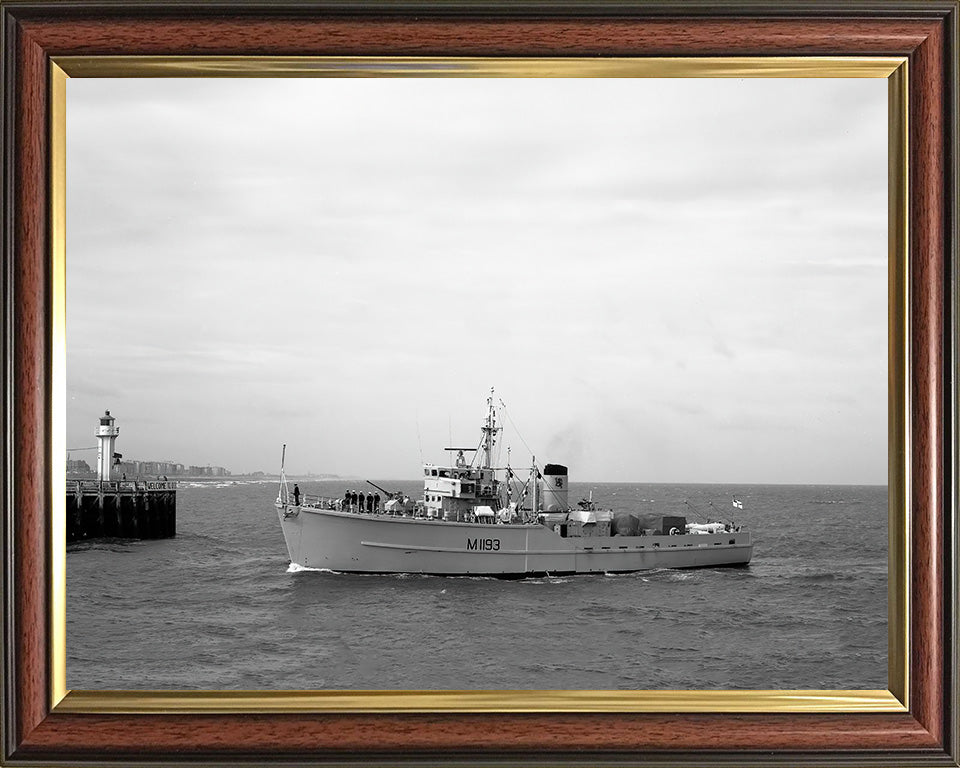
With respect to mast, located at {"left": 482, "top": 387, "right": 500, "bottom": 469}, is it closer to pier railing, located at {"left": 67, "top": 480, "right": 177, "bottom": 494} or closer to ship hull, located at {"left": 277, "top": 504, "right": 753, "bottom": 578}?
ship hull, located at {"left": 277, "top": 504, "right": 753, "bottom": 578}

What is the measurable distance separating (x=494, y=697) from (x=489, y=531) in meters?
5.39

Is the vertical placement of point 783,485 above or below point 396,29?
below

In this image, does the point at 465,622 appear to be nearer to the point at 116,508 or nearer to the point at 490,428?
the point at 490,428

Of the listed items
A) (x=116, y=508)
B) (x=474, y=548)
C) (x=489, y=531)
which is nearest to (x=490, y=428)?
(x=116, y=508)

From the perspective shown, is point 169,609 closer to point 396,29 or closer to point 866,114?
point 396,29

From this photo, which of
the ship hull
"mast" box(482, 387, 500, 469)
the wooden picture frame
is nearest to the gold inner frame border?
the wooden picture frame

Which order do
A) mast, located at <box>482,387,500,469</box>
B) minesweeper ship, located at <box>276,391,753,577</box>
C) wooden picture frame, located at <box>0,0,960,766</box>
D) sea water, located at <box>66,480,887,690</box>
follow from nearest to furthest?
wooden picture frame, located at <box>0,0,960,766</box>, sea water, located at <box>66,480,887,690</box>, mast, located at <box>482,387,500,469</box>, minesweeper ship, located at <box>276,391,753,577</box>

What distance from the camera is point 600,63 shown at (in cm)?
220

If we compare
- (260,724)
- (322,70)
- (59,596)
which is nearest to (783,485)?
(260,724)

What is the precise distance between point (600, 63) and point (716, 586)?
5.71ft

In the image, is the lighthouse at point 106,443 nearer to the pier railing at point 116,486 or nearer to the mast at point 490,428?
the pier railing at point 116,486

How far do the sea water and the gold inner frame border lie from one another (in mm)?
45

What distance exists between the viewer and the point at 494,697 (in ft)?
6.97

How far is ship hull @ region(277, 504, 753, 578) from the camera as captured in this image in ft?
9.74
